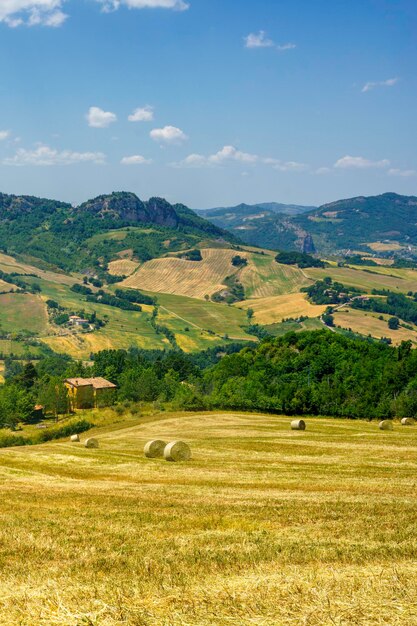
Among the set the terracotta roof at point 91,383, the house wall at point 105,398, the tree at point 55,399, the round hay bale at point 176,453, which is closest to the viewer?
the round hay bale at point 176,453

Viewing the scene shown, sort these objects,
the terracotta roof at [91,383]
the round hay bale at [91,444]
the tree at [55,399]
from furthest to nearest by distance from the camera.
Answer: the terracotta roof at [91,383] < the tree at [55,399] < the round hay bale at [91,444]

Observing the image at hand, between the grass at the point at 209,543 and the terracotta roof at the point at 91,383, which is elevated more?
the grass at the point at 209,543

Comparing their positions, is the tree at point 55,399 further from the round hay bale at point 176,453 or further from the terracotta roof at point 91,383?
the round hay bale at point 176,453

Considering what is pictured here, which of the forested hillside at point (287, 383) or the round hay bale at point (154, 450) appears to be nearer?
the round hay bale at point (154, 450)

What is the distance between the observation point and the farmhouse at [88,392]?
132 metres

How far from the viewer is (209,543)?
18.0m

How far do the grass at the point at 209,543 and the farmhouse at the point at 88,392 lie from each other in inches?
3657

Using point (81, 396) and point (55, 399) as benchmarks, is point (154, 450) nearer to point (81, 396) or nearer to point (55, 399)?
point (55, 399)

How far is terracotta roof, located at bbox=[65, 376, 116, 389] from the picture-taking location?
142m

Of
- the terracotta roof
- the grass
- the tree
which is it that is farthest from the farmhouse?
the grass

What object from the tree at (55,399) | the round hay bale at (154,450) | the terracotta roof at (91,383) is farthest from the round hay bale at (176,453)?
the terracotta roof at (91,383)

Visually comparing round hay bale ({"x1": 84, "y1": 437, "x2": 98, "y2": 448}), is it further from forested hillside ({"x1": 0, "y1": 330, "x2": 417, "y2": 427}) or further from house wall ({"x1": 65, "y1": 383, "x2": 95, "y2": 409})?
house wall ({"x1": 65, "y1": 383, "x2": 95, "y2": 409})

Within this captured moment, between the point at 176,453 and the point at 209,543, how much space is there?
23.5 meters

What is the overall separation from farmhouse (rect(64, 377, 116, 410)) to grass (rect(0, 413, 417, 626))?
92899 millimetres
